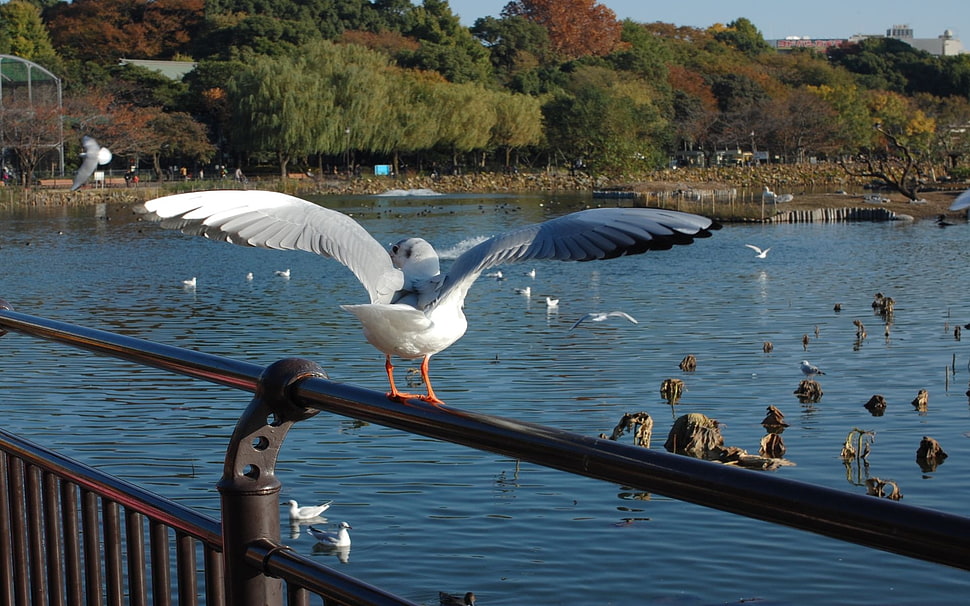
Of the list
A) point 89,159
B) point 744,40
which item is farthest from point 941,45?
point 89,159

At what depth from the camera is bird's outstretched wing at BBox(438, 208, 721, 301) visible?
3.05 metres

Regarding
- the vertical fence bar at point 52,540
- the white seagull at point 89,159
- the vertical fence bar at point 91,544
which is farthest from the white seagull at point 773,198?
the vertical fence bar at point 91,544

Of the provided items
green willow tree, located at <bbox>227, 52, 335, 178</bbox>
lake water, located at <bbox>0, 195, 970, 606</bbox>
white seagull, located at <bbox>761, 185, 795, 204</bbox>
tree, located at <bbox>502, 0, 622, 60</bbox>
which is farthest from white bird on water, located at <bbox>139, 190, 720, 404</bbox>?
tree, located at <bbox>502, 0, 622, 60</bbox>

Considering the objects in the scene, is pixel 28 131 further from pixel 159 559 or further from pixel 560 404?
pixel 159 559

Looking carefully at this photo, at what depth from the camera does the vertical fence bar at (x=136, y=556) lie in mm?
1949

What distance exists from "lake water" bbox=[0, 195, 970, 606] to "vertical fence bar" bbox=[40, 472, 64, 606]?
12.1ft

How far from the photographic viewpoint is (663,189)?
49.0 metres

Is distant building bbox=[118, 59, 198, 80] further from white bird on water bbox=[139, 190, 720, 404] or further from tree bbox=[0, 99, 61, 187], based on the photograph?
white bird on water bbox=[139, 190, 720, 404]

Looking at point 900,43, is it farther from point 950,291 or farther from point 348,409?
point 348,409

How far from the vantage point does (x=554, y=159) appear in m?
70.1

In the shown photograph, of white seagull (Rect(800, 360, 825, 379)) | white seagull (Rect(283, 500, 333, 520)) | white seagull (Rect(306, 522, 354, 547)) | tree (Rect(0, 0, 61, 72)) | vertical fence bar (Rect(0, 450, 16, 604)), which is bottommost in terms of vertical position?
white seagull (Rect(306, 522, 354, 547))

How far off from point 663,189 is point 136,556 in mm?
48042

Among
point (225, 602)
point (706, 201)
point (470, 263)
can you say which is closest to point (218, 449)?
point (470, 263)

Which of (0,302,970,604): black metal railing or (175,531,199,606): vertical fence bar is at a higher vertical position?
(0,302,970,604): black metal railing
